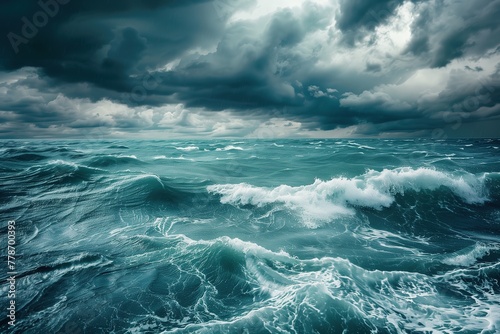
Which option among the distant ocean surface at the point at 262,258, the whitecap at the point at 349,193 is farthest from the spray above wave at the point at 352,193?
the distant ocean surface at the point at 262,258

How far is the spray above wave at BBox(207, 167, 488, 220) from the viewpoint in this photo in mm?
14164

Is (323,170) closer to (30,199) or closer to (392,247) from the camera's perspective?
(392,247)

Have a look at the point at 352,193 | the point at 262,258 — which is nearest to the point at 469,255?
the point at 352,193

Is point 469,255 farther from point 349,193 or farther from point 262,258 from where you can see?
point 262,258

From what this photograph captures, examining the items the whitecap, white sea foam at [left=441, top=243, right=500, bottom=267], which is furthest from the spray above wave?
white sea foam at [left=441, top=243, right=500, bottom=267]

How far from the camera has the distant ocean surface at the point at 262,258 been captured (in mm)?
5730

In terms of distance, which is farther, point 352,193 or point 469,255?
point 352,193

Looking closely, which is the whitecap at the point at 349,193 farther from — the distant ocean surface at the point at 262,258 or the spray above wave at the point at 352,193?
the distant ocean surface at the point at 262,258

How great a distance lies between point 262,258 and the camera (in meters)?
8.47

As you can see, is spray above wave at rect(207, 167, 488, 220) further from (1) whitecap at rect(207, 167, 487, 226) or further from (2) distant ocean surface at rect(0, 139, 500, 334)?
(2) distant ocean surface at rect(0, 139, 500, 334)

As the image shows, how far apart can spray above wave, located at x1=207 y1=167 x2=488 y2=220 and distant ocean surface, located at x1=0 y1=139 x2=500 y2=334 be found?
0.10m

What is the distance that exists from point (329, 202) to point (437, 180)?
28.2ft

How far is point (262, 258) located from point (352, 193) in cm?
899

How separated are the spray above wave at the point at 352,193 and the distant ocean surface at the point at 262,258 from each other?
100mm
